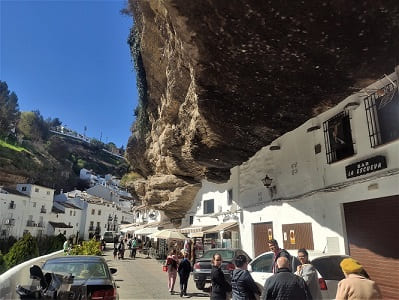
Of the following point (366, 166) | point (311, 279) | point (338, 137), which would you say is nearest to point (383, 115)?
point (366, 166)

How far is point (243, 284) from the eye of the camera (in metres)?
5.27

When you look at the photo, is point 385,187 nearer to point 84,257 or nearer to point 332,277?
point 332,277

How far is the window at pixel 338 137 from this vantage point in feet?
31.6

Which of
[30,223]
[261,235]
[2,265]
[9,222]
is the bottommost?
[2,265]

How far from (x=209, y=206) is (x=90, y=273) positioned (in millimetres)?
14387

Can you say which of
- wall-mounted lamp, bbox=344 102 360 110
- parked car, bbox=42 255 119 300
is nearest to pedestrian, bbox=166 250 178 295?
parked car, bbox=42 255 119 300

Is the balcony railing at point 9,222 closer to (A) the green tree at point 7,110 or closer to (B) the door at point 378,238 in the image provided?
(A) the green tree at point 7,110

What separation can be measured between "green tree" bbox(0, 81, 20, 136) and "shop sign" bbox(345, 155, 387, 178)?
95.6 metres

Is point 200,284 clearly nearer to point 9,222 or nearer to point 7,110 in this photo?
point 9,222

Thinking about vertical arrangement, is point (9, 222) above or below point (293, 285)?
above

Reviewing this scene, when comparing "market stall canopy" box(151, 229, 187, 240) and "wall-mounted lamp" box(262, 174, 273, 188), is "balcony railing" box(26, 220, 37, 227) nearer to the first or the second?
"market stall canopy" box(151, 229, 187, 240)

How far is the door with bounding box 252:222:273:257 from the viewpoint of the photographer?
13.8 meters

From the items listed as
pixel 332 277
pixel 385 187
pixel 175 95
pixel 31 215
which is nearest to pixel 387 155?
pixel 385 187

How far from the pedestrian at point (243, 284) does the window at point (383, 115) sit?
17.3 ft
